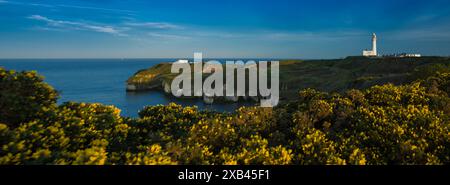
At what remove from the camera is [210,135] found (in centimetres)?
1142

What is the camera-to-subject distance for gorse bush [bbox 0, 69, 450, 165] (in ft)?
29.2

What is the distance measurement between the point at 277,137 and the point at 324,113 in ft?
11.1

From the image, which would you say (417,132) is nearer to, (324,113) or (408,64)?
(324,113)

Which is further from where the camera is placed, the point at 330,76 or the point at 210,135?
the point at 330,76

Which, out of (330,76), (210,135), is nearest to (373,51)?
(330,76)

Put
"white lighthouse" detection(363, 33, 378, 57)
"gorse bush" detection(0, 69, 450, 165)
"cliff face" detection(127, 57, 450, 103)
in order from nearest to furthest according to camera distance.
A: "gorse bush" detection(0, 69, 450, 165), "cliff face" detection(127, 57, 450, 103), "white lighthouse" detection(363, 33, 378, 57)

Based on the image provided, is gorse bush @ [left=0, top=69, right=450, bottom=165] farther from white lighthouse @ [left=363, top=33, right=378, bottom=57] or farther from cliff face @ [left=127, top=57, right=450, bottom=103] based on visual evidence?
white lighthouse @ [left=363, top=33, right=378, bottom=57]

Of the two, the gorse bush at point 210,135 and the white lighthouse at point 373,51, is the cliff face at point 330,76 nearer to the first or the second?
the white lighthouse at point 373,51

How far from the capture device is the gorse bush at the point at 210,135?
890 cm

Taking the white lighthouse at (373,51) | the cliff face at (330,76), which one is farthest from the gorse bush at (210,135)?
the white lighthouse at (373,51)

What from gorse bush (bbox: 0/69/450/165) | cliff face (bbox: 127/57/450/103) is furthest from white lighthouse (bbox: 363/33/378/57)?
gorse bush (bbox: 0/69/450/165)

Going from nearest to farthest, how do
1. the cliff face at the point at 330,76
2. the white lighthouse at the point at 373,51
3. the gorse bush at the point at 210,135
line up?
the gorse bush at the point at 210,135 < the cliff face at the point at 330,76 < the white lighthouse at the point at 373,51

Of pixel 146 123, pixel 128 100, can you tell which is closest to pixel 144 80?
pixel 128 100

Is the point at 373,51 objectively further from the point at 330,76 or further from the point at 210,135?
the point at 210,135
